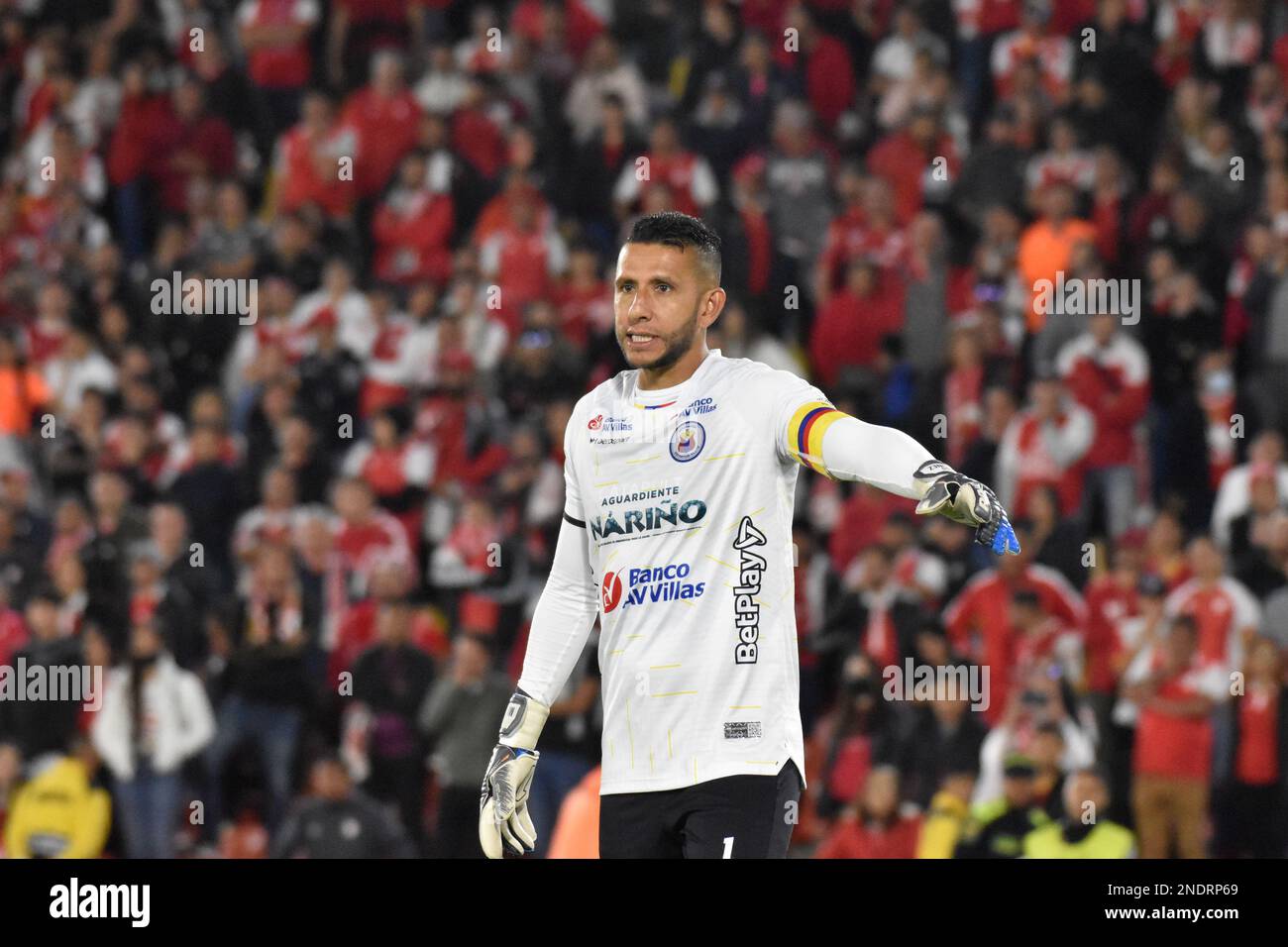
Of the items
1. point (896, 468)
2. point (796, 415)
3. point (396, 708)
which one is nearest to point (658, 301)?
point (796, 415)

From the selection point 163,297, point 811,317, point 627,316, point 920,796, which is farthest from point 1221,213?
point 627,316

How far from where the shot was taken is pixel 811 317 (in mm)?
14969

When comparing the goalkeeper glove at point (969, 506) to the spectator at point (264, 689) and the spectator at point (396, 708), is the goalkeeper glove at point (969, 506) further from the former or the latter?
the spectator at point (264, 689)

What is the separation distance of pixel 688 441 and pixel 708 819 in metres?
1.06

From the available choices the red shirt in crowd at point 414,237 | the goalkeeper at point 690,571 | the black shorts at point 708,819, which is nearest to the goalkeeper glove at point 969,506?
the goalkeeper at point 690,571

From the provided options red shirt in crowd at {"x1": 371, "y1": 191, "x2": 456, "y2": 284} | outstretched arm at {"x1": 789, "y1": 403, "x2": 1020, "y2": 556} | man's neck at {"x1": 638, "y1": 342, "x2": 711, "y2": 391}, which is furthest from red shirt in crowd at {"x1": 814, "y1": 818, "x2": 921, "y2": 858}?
red shirt in crowd at {"x1": 371, "y1": 191, "x2": 456, "y2": 284}

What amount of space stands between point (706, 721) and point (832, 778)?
21.4 feet

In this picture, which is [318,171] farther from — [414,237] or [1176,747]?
[1176,747]

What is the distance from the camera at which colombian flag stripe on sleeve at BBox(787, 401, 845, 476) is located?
17.9 feet

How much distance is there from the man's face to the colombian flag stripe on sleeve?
1.53 feet

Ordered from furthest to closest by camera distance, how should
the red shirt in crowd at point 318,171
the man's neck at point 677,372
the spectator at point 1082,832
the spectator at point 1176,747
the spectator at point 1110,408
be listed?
the red shirt in crowd at point 318,171 < the spectator at point 1110,408 < the spectator at point 1176,747 < the spectator at point 1082,832 < the man's neck at point 677,372

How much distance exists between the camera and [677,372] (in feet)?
19.4

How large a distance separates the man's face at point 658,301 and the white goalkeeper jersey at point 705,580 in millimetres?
129

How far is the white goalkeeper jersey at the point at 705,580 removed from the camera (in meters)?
5.64
